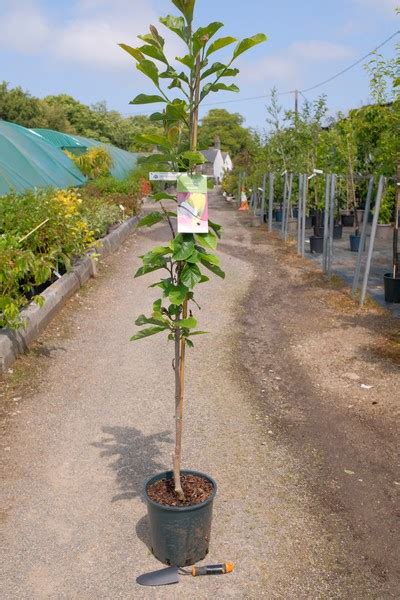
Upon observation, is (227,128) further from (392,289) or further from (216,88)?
(216,88)

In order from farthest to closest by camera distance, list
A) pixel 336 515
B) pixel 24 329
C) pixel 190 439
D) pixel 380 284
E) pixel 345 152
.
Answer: pixel 345 152 → pixel 380 284 → pixel 24 329 → pixel 190 439 → pixel 336 515

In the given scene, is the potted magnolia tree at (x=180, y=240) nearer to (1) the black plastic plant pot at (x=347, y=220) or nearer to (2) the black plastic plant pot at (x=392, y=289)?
(2) the black plastic plant pot at (x=392, y=289)

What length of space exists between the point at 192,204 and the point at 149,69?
682 mm

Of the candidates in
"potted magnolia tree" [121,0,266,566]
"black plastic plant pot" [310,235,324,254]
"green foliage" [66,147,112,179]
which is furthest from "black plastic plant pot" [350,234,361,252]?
"potted magnolia tree" [121,0,266,566]

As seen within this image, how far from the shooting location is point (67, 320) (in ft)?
27.9

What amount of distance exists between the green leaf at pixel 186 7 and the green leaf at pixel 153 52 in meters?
0.22

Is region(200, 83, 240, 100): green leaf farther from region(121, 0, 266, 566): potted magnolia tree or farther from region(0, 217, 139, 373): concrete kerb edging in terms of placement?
region(0, 217, 139, 373): concrete kerb edging

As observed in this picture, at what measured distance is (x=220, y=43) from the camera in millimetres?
3189

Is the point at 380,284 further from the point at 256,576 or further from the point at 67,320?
the point at 256,576

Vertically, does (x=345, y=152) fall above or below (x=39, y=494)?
above

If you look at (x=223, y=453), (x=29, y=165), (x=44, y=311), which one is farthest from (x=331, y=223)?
(x=29, y=165)

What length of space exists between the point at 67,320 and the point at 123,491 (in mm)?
4529

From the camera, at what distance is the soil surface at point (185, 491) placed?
353cm

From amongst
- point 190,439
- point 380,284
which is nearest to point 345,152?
point 380,284
